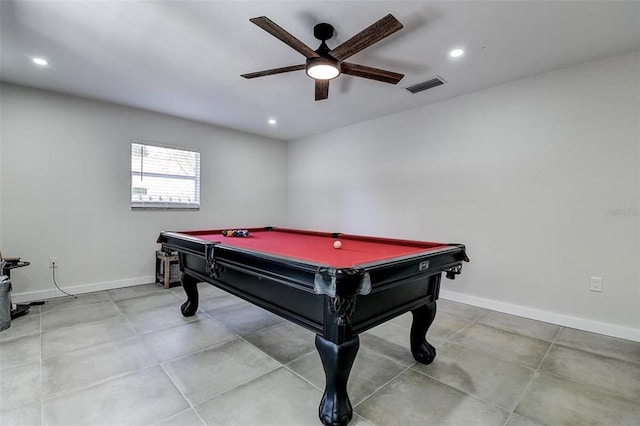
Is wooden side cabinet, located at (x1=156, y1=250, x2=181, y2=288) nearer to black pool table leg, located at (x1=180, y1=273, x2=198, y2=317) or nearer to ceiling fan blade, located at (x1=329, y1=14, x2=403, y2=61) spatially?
black pool table leg, located at (x1=180, y1=273, x2=198, y2=317)

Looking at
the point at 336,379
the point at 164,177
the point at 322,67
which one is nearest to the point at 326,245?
the point at 336,379

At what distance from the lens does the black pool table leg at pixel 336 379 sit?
138 centimetres

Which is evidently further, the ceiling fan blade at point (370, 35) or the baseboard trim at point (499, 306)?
the baseboard trim at point (499, 306)

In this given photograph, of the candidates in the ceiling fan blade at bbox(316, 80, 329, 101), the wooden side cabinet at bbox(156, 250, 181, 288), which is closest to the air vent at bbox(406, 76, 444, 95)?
the ceiling fan blade at bbox(316, 80, 329, 101)

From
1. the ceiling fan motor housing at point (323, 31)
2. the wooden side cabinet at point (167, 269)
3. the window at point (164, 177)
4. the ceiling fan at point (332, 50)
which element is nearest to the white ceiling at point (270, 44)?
the ceiling fan motor housing at point (323, 31)

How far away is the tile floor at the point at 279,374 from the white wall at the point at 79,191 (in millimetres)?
882

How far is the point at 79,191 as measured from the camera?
3.53 metres

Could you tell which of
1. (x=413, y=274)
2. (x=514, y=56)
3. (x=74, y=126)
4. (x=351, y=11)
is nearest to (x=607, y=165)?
(x=514, y=56)

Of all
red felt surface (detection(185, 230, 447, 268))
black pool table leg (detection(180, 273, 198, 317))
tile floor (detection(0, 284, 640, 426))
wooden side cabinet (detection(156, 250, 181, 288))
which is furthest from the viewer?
wooden side cabinet (detection(156, 250, 181, 288))

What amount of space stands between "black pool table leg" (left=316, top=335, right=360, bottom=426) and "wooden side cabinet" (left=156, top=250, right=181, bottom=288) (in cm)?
308

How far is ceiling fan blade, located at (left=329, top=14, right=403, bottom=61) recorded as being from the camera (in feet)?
5.52

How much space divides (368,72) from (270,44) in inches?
32.7

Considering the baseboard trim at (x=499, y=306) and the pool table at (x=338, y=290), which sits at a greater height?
the pool table at (x=338, y=290)

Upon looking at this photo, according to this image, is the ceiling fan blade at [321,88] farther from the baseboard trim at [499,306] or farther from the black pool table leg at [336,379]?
the baseboard trim at [499,306]
